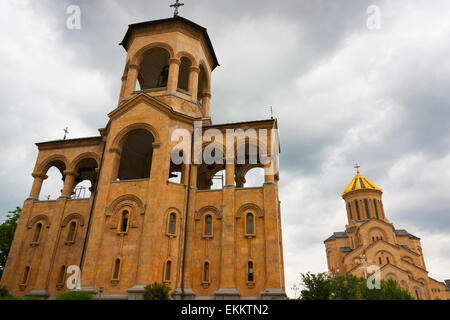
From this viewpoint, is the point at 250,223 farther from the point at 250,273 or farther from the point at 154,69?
the point at 154,69

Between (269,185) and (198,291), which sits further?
(269,185)

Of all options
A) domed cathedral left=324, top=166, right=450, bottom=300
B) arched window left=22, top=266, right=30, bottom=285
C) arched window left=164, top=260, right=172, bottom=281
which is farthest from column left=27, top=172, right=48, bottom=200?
domed cathedral left=324, top=166, right=450, bottom=300

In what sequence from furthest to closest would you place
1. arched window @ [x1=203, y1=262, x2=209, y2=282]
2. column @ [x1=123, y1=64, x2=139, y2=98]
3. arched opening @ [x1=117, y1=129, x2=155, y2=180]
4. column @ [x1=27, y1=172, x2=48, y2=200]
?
arched opening @ [x1=117, y1=129, x2=155, y2=180] → column @ [x1=123, y1=64, x2=139, y2=98] → column @ [x1=27, y1=172, x2=48, y2=200] → arched window @ [x1=203, y1=262, x2=209, y2=282]

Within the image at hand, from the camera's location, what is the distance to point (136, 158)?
2397cm

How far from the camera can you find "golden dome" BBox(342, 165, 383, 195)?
57.9 m

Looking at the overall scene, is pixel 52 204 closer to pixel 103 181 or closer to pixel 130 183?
pixel 103 181

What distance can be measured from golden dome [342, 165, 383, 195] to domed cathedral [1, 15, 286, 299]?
42.7 metres

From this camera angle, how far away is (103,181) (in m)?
19.0

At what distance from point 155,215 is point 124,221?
2.35 m

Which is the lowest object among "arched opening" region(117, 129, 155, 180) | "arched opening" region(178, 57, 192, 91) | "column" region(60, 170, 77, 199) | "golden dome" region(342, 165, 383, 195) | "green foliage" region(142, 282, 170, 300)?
"green foliage" region(142, 282, 170, 300)

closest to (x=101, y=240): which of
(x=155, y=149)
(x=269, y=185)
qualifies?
(x=155, y=149)

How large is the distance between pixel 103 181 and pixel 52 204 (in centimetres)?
550

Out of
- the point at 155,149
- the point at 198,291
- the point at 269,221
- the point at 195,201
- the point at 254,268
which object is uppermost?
the point at 155,149

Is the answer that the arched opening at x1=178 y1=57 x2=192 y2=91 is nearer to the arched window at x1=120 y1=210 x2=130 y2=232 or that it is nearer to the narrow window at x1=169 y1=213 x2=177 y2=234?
the narrow window at x1=169 y1=213 x2=177 y2=234
